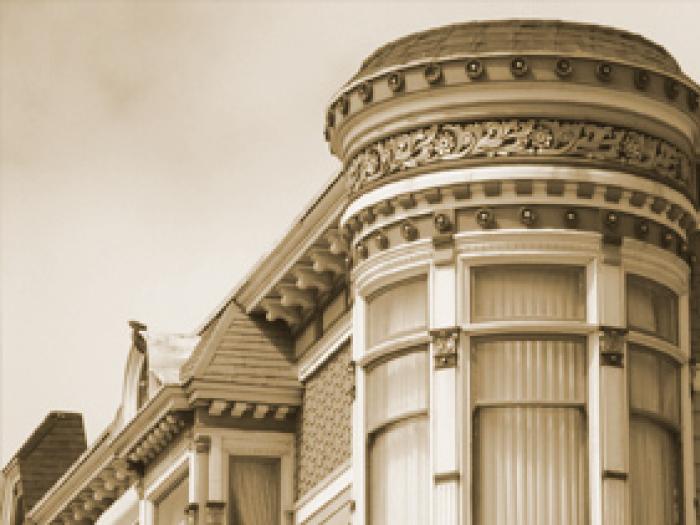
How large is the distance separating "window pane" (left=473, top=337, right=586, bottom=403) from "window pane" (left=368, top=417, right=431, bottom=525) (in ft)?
2.54

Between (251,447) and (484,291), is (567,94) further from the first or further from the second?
(251,447)

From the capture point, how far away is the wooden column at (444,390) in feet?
84.4

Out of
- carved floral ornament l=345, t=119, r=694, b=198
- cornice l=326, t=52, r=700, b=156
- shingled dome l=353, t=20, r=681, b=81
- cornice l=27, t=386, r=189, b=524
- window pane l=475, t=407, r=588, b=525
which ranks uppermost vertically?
shingled dome l=353, t=20, r=681, b=81

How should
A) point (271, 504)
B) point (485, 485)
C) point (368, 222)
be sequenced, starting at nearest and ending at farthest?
1. point (485, 485)
2. point (368, 222)
3. point (271, 504)

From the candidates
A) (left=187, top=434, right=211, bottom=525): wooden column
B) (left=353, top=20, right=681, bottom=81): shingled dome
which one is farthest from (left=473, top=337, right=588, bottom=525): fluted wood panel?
(left=187, top=434, right=211, bottom=525): wooden column

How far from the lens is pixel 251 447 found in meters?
32.2

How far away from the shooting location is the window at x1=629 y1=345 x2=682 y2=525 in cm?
2600

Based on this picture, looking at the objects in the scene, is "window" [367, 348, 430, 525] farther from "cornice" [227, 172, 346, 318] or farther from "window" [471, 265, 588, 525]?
"cornice" [227, 172, 346, 318]

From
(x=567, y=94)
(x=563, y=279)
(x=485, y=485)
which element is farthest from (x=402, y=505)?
(x=567, y=94)

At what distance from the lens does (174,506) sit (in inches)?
1329

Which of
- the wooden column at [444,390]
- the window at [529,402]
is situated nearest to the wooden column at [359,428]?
the wooden column at [444,390]

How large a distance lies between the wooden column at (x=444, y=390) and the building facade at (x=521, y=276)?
0.02m

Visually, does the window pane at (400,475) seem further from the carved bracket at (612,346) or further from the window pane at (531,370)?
the carved bracket at (612,346)

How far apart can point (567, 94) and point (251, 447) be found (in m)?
7.62
